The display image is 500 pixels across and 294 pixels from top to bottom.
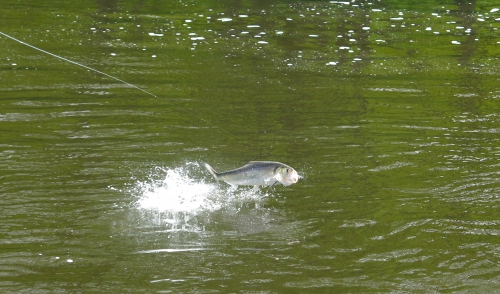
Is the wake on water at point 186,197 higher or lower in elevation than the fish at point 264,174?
lower

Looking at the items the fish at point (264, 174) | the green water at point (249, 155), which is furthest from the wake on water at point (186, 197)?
the fish at point (264, 174)

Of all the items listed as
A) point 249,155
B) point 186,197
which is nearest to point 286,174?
point 186,197

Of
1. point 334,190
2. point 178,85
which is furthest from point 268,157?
point 178,85

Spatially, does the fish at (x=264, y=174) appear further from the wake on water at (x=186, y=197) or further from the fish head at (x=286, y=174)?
the wake on water at (x=186, y=197)

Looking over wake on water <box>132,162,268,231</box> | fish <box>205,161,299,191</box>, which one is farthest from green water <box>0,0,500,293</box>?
fish <box>205,161,299,191</box>

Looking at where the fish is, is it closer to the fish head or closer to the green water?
the fish head

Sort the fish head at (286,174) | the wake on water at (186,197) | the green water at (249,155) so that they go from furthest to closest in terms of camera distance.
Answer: the wake on water at (186,197) < the fish head at (286,174) < the green water at (249,155)

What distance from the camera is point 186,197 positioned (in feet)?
26.5

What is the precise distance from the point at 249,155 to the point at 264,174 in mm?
2021

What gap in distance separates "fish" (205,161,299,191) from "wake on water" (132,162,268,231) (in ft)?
1.81

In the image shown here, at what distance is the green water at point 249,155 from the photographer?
21.6 ft

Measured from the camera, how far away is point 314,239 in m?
7.08

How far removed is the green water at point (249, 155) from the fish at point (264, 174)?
17.2 inches

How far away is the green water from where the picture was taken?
6574mm
